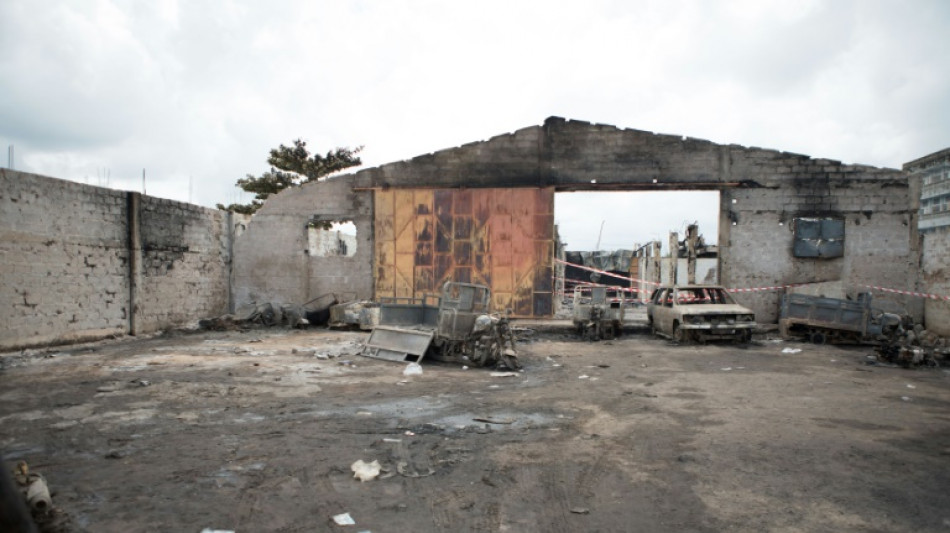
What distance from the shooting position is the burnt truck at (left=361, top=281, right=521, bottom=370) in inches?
345

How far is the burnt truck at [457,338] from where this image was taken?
28.8ft

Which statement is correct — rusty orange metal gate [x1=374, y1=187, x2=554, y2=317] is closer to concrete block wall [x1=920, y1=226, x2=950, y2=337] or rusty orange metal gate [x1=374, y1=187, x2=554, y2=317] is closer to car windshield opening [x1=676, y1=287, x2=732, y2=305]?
car windshield opening [x1=676, y1=287, x2=732, y2=305]

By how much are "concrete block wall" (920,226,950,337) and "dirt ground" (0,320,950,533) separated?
5.73 metres

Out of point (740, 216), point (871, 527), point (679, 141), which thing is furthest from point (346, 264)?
point (871, 527)

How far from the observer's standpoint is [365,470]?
401 cm

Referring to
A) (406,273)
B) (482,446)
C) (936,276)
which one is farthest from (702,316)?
(482,446)

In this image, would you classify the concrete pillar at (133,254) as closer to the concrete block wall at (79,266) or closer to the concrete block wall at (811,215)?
the concrete block wall at (79,266)

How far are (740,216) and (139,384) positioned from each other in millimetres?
13855

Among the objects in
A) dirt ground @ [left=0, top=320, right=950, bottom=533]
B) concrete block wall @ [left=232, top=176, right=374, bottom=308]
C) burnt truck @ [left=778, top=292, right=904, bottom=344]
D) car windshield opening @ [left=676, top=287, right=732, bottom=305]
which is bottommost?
dirt ground @ [left=0, top=320, right=950, bottom=533]

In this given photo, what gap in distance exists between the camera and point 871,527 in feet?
10.3

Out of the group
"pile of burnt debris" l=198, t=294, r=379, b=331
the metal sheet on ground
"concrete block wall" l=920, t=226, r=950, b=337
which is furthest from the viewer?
"pile of burnt debris" l=198, t=294, r=379, b=331

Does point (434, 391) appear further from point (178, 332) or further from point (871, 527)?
point (178, 332)

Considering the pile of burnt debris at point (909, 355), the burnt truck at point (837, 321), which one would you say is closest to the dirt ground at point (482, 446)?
the pile of burnt debris at point (909, 355)

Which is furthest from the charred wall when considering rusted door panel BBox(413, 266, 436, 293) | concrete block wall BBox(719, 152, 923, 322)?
rusted door panel BBox(413, 266, 436, 293)
